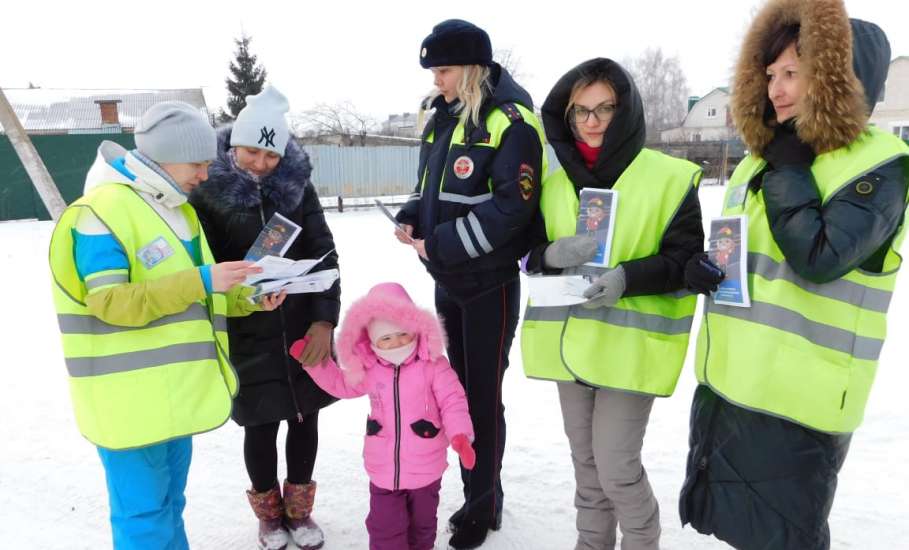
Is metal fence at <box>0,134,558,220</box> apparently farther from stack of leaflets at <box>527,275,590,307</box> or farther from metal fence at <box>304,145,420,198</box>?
stack of leaflets at <box>527,275,590,307</box>

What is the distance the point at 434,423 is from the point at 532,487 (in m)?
1.09

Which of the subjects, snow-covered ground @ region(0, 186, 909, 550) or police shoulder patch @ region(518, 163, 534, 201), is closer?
police shoulder patch @ region(518, 163, 534, 201)

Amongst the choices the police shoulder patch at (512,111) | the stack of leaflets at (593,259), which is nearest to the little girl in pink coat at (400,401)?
the stack of leaflets at (593,259)

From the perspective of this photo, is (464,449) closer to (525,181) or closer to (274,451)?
(274,451)

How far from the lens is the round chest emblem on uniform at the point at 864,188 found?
1723 mm

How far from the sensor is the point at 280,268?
7.29ft

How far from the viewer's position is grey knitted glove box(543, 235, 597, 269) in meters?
2.21

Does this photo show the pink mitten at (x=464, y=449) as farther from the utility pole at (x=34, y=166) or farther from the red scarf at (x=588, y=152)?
the utility pole at (x=34, y=166)

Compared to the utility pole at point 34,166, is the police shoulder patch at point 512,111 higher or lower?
higher

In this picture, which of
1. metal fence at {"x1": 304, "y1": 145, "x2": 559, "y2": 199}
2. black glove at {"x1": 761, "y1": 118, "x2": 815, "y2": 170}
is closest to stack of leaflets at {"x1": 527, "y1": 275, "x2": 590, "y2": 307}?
black glove at {"x1": 761, "y1": 118, "x2": 815, "y2": 170}

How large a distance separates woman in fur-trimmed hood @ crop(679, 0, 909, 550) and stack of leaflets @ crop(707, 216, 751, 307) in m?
0.03

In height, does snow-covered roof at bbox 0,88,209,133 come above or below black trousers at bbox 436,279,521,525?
above

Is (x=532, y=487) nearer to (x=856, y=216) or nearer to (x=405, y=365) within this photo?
(x=405, y=365)

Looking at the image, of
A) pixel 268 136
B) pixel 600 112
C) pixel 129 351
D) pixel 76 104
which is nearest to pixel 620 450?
pixel 600 112
